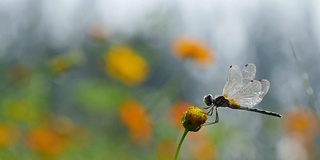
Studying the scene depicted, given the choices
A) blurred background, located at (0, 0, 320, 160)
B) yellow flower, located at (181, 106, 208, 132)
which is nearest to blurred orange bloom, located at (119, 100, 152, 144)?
blurred background, located at (0, 0, 320, 160)

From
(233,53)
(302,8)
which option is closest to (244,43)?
(233,53)

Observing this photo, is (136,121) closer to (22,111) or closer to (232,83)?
(22,111)

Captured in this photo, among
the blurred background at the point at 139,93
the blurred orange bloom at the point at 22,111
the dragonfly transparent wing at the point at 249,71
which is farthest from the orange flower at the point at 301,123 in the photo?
the dragonfly transparent wing at the point at 249,71

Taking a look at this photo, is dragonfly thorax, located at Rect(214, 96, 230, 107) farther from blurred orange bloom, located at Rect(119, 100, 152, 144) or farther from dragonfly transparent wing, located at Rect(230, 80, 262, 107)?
blurred orange bloom, located at Rect(119, 100, 152, 144)

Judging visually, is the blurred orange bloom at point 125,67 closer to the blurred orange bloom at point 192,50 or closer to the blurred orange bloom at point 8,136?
the blurred orange bloom at point 192,50

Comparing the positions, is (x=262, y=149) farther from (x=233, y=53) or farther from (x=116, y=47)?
(x=233, y=53)

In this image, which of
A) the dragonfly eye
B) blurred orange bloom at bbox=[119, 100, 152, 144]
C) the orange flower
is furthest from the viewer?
the orange flower

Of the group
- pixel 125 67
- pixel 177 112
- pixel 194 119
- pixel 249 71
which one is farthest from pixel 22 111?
pixel 194 119
